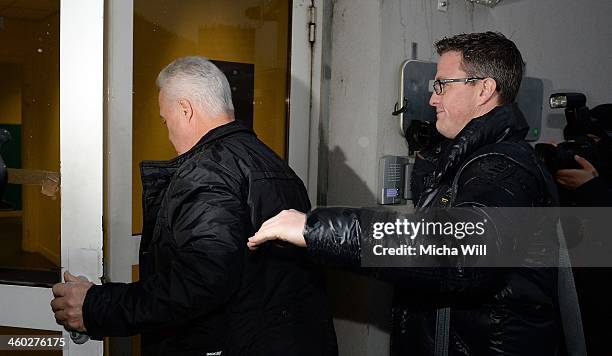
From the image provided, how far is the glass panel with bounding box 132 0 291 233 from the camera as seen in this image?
7.14 feet

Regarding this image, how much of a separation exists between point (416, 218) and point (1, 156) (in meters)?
1.52

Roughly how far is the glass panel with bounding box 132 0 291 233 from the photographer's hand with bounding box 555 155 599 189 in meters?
1.32

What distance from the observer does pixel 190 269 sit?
1.54 meters

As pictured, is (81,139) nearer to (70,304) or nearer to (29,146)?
(29,146)

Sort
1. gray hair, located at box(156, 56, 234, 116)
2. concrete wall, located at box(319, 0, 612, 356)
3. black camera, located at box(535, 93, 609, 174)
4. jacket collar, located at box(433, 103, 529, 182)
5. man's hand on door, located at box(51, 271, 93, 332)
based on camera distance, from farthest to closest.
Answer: black camera, located at box(535, 93, 609, 174) → concrete wall, located at box(319, 0, 612, 356) → gray hair, located at box(156, 56, 234, 116) → man's hand on door, located at box(51, 271, 93, 332) → jacket collar, located at box(433, 103, 529, 182)

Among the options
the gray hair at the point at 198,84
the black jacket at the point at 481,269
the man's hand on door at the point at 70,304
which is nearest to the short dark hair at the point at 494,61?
the black jacket at the point at 481,269

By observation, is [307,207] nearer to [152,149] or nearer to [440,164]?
[440,164]

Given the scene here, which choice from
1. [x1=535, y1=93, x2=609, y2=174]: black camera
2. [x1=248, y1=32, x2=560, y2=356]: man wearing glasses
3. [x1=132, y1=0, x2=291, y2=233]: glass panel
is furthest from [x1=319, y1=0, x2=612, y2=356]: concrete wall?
[x1=248, y1=32, x2=560, y2=356]: man wearing glasses

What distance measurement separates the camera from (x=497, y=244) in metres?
1.28

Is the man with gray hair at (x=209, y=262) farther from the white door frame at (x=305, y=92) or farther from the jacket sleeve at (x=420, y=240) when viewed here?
the white door frame at (x=305, y=92)

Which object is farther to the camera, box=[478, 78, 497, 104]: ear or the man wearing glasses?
box=[478, 78, 497, 104]: ear

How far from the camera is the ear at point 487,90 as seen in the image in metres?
1.66

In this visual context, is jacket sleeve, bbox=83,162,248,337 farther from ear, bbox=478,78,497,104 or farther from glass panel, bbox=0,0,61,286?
ear, bbox=478,78,497,104

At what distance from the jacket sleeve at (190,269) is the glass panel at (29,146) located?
21.9 inches
